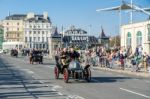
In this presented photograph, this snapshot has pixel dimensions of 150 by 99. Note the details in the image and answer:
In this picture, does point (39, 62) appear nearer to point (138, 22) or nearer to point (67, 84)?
point (138, 22)

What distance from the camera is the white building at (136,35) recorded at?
6328 centimetres

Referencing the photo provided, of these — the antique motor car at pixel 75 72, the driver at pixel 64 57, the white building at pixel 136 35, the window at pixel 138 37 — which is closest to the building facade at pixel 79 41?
the white building at pixel 136 35

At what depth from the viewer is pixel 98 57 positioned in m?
45.6

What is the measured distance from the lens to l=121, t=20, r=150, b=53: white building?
63.3m

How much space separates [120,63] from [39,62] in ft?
54.0

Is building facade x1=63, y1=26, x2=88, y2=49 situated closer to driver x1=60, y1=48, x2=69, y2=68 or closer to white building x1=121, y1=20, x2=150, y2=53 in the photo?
white building x1=121, y1=20, x2=150, y2=53

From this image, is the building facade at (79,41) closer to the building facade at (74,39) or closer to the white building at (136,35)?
the building facade at (74,39)

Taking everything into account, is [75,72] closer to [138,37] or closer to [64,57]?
[64,57]

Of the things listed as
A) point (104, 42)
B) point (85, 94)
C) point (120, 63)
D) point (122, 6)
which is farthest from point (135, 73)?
point (104, 42)

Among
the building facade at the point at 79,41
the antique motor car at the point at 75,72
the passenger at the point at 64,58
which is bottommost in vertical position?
the antique motor car at the point at 75,72

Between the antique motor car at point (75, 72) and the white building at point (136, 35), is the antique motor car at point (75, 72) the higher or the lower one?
the lower one

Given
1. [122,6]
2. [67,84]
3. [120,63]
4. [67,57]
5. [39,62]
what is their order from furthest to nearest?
[122,6], [39,62], [120,63], [67,57], [67,84]

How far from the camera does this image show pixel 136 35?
68.2 m

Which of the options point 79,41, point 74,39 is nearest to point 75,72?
point 74,39
